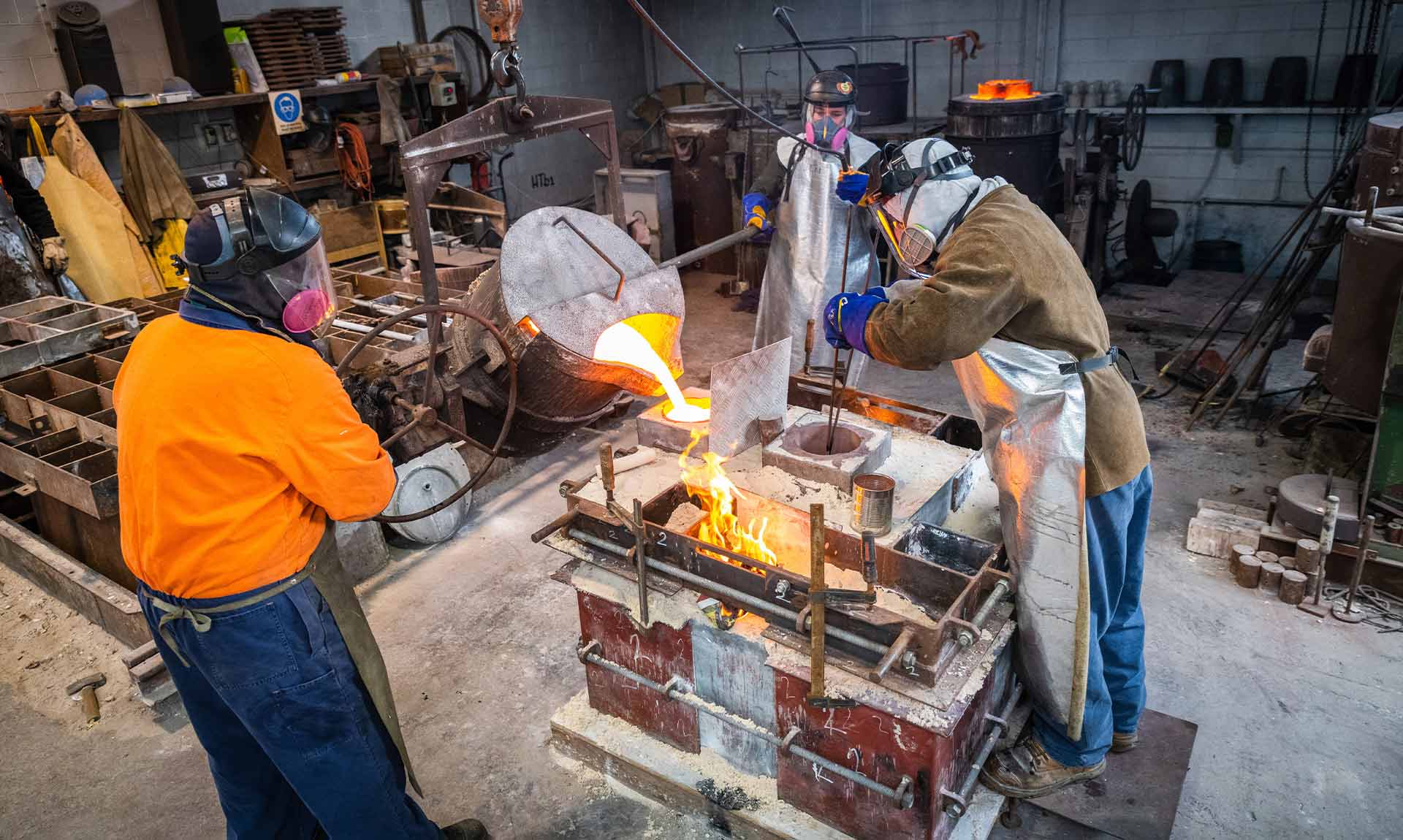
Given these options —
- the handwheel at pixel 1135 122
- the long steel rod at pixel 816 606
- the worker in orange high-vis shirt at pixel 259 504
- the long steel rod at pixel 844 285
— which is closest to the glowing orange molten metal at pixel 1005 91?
the handwheel at pixel 1135 122

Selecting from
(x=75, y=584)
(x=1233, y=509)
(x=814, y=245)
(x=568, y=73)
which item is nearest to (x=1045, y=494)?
(x=1233, y=509)

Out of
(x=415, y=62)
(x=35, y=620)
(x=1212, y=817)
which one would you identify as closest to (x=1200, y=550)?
(x=1212, y=817)

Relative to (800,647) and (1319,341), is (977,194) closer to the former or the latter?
(800,647)

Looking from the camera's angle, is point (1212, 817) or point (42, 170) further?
point (42, 170)

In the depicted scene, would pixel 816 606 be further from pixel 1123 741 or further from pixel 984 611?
pixel 1123 741

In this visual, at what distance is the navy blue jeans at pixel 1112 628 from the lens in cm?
241

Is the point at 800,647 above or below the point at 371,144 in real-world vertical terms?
below

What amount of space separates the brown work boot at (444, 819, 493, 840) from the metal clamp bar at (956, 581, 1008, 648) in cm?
145

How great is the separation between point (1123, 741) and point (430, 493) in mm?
2836

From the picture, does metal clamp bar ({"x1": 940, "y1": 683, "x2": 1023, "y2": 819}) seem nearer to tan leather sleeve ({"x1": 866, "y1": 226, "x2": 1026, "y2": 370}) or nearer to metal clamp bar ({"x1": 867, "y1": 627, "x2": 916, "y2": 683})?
metal clamp bar ({"x1": 867, "y1": 627, "x2": 916, "y2": 683})

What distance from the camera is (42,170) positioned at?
5.63 meters

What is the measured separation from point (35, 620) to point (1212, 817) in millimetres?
4260

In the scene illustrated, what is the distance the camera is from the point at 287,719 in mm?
2109

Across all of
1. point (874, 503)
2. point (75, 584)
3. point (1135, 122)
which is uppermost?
point (1135, 122)
